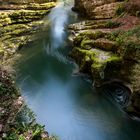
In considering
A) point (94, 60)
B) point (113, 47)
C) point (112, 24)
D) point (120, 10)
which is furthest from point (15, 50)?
point (120, 10)

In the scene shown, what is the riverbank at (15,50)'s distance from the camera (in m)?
14.2

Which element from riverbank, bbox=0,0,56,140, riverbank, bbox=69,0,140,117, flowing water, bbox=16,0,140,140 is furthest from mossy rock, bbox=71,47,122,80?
riverbank, bbox=0,0,56,140

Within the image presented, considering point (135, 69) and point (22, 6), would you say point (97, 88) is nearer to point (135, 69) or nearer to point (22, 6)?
point (135, 69)

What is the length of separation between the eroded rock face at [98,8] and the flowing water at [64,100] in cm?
502

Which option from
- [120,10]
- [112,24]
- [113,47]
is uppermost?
[120,10]

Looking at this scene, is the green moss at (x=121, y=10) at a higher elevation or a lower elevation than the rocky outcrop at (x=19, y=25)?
higher

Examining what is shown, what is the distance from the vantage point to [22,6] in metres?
35.2

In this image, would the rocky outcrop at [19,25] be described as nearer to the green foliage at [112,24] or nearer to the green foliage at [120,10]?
the green foliage at [112,24]

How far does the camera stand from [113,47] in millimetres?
22281

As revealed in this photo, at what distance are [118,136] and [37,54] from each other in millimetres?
12339

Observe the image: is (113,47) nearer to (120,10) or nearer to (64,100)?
(64,100)

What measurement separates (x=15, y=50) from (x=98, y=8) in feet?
33.3

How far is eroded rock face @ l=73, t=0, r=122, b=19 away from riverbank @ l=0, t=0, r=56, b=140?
16.0 ft

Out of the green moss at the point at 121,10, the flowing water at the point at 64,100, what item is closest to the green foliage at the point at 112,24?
the green moss at the point at 121,10
